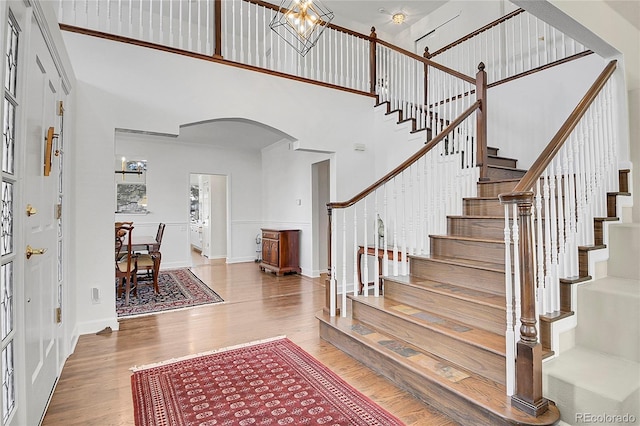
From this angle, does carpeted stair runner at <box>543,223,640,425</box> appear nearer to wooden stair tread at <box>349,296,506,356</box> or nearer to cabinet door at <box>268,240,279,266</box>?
wooden stair tread at <box>349,296,506,356</box>

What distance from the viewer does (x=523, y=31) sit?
4.84m

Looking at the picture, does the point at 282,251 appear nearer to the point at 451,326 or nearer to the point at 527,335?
the point at 451,326

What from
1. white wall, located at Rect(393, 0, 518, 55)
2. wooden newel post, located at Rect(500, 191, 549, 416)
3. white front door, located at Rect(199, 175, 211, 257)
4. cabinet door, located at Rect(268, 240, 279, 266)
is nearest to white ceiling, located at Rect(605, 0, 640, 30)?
wooden newel post, located at Rect(500, 191, 549, 416)

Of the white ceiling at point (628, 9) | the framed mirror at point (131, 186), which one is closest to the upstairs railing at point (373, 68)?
the white ceiling at point (628, 9)

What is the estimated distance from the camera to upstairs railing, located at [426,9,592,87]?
4.33 meters

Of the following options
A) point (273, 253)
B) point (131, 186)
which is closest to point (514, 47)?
point (273, 253)

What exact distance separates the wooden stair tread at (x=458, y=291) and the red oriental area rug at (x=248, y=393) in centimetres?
98

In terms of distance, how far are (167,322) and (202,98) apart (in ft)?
8.42

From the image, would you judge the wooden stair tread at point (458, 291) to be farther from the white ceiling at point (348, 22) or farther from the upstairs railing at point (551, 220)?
the white ceiling at point (348, 22)

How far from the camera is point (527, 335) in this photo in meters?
1.76

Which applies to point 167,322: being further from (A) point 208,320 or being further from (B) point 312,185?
(B) point 312,185

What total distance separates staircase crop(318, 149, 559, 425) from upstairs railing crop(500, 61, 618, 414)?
173mm

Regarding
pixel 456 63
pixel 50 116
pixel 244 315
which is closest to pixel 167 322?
pixel 244 315

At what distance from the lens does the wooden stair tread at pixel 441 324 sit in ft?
6.86
